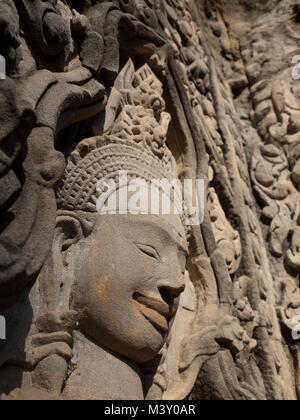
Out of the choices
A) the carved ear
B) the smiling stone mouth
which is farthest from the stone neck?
the carved ear

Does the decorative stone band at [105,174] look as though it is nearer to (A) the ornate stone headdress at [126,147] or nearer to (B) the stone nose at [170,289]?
(A) the ornate stone headdress at [126,147]

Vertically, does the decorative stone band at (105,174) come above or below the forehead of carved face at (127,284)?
above

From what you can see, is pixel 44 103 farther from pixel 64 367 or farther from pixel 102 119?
pixel 64 367

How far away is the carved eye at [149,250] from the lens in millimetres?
1547

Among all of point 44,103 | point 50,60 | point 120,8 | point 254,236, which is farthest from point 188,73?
point 44,103

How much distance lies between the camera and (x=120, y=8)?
6.57 ft

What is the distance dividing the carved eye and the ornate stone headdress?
163mm

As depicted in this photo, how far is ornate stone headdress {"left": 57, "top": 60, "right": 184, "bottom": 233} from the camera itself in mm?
1547

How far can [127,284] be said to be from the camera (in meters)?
1.48

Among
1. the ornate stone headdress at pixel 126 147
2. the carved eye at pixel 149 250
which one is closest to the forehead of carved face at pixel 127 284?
the carved eye at pixel 149 250

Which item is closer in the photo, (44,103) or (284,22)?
(44,103)

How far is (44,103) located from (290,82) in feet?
6.15

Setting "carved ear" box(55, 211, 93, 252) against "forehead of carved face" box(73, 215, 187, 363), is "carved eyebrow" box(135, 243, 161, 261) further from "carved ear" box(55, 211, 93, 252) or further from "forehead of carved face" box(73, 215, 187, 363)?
"carved ear" box(55, 211, 93, 252)

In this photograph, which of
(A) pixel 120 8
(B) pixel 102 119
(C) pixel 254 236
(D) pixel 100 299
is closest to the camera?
(D) pixel 100 299
